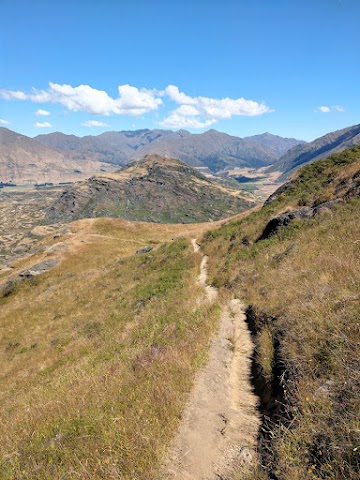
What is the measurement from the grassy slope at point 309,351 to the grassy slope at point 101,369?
6.63ft

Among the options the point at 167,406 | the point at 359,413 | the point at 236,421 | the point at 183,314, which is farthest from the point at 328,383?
the point at 183,314

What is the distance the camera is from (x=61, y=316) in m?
29.6

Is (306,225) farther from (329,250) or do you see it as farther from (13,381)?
(13,381)

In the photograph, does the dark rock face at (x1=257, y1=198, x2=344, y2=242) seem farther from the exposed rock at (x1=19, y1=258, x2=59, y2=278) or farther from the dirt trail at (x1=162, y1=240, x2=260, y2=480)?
the exposed rock at (x1=19, y1=258, x2=59, y2=278)

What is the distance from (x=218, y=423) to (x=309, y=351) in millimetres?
2501

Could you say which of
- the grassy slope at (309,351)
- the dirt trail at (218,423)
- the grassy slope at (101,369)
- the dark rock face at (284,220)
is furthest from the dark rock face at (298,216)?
the dirt trail at (218,423)

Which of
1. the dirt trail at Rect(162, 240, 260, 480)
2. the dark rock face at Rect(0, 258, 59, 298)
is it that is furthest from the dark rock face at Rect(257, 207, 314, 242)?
the dark rock face at Rect(0, 258, 59, 298)

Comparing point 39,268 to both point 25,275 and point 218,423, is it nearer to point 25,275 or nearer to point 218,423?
point 25,275

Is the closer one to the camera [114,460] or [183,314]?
[114,460]

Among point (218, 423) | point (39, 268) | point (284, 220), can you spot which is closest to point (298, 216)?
point (284, 220)

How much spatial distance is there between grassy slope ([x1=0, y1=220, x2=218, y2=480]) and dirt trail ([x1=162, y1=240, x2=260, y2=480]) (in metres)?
0.33

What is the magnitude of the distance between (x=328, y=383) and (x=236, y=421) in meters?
2.14

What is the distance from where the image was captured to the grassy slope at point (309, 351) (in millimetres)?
4469

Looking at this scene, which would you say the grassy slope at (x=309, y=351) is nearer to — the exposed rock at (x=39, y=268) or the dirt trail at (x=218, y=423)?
the dirt trail at (x=218, y=423)
